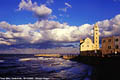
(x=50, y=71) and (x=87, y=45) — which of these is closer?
(x=50, y=71)

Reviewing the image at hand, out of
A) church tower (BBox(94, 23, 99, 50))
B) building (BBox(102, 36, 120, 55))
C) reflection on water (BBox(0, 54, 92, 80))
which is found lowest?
reflection on water (BBox(0, 54, 92, 80))

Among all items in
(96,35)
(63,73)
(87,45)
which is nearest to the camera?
(63,73)

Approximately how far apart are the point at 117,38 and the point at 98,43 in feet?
120

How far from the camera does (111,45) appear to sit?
56062 mm

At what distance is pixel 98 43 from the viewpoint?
91062 millimetres

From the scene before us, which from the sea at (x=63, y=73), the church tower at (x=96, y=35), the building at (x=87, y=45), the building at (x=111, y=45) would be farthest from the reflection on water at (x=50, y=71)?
the church tower at (x=96, y=35)

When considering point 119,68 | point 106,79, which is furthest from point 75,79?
point 119,68

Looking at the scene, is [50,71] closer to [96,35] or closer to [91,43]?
[91,43]

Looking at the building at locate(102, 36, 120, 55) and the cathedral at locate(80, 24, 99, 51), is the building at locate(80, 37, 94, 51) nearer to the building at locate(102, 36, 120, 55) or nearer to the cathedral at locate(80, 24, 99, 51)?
the cathedral at locate(80, 24, 99, 51)

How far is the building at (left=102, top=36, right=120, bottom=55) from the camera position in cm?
5419

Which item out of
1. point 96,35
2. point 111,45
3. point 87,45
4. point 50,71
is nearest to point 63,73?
point 50,71

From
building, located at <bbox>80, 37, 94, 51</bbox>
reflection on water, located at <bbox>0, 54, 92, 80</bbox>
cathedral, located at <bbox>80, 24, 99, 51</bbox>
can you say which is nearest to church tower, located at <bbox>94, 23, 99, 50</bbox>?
cathedral, located at <bbox>80, 24, 99, 51</bbox>

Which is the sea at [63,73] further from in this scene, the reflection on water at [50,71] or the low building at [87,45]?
the low building at [87,45]

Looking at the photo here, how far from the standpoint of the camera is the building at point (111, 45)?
178 feet
